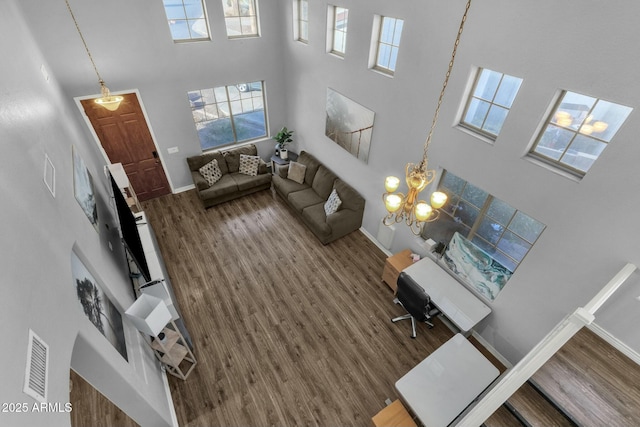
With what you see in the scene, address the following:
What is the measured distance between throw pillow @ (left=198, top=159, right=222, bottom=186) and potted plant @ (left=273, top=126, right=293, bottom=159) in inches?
60.9

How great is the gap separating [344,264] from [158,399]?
133 inches

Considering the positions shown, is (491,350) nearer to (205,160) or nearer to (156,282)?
(156,282)

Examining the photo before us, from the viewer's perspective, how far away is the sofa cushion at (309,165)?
676 centimetres

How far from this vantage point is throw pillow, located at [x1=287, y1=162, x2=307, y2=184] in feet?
22.6

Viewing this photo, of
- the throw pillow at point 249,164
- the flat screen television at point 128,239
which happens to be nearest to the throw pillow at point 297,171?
the throw pillow at point 249,164

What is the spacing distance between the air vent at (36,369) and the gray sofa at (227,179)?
5088 millimetres

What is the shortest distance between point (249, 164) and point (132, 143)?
94.6 inches

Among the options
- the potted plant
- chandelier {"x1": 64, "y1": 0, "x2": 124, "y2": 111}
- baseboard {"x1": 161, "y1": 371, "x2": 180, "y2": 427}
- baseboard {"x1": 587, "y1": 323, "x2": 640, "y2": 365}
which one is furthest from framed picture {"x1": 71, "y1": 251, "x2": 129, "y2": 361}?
the potted plant

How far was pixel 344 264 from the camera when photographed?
5.57m

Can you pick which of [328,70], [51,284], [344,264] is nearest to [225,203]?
[344,264]

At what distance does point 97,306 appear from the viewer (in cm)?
265

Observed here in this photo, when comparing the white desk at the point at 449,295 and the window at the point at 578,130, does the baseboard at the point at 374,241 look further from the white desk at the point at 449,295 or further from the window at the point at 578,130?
the window at the point at 578,130

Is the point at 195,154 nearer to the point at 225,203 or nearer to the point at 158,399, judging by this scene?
the point at 225,203

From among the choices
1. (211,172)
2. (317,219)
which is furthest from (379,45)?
(211,172)
